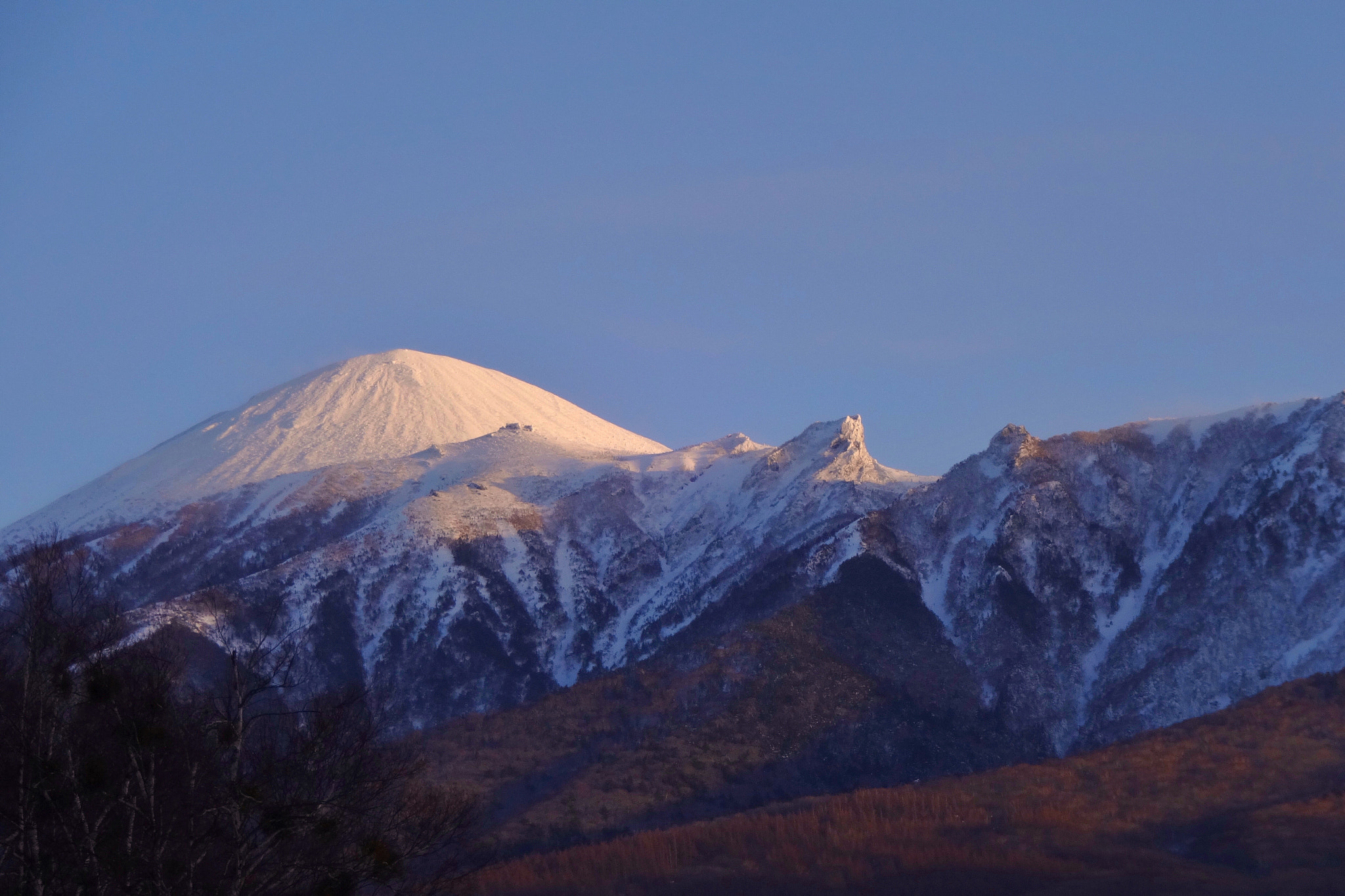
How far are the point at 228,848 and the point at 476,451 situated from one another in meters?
131

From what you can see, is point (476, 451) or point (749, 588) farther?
point (476, 451)

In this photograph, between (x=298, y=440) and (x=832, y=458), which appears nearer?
(x=832, y=458)

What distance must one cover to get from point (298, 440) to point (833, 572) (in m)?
94.1

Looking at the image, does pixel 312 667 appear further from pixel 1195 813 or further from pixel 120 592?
pixel 1195 813

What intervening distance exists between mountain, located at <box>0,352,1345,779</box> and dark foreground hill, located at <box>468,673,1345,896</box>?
10.8 meters

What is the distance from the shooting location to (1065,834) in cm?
6856

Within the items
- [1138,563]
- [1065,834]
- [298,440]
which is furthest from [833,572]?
[298,440]

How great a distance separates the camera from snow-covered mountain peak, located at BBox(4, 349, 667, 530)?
16250cm

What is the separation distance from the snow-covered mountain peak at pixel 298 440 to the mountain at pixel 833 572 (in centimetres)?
441

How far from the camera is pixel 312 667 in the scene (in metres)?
110

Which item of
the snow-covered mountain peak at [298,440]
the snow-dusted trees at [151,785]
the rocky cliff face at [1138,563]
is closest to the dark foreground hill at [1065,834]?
the rocky cliff face at [1138,563]

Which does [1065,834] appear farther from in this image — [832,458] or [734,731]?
[832,458]

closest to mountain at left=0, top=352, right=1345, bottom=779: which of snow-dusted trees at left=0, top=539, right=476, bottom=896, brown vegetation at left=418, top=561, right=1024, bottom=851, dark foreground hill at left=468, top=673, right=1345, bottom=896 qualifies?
brown vegetation at left=418, top=561, right=1024, bottom=851

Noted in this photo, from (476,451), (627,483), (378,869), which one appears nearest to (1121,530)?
(627,483)
